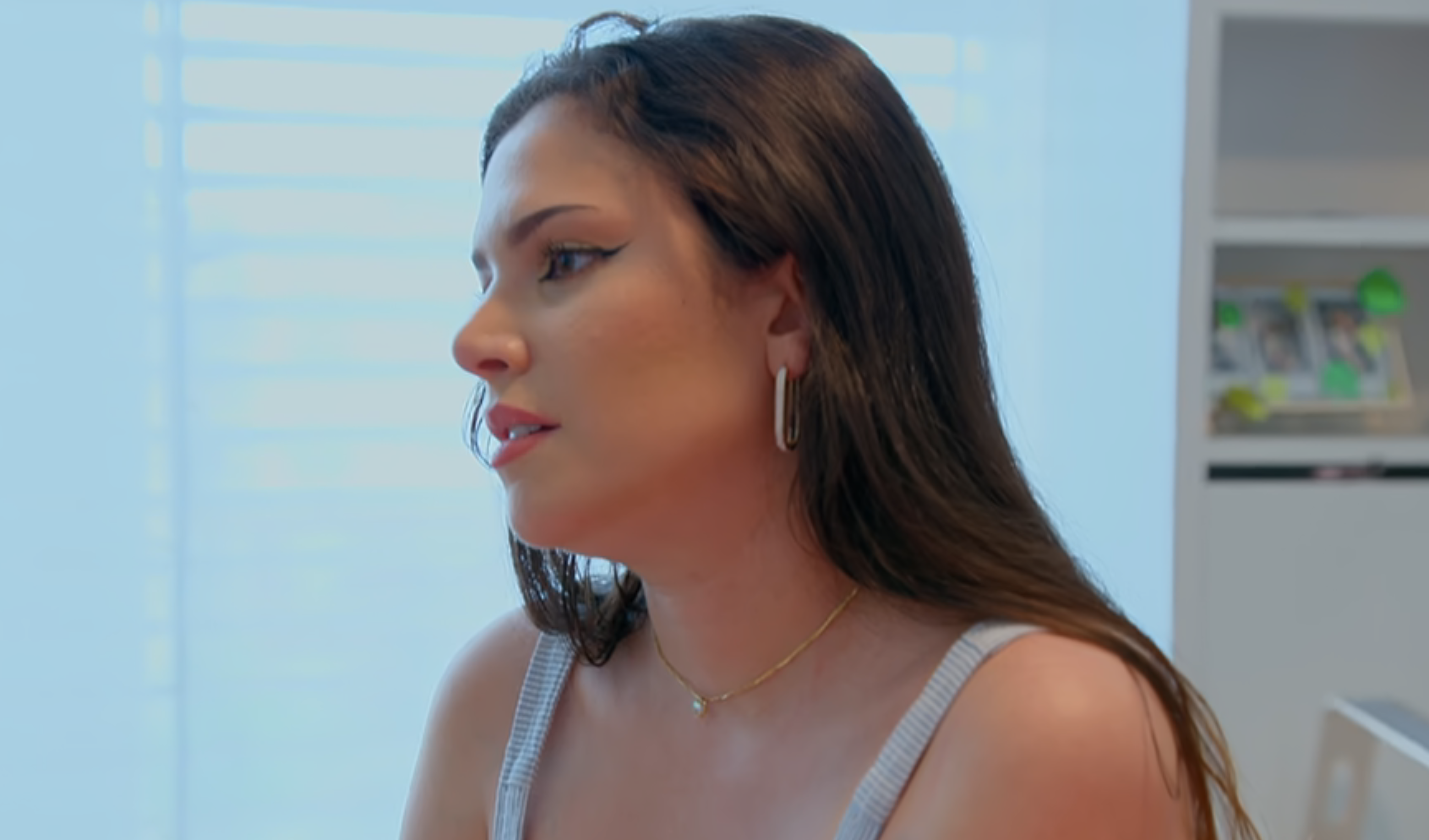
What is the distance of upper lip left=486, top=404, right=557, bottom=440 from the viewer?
93 cm

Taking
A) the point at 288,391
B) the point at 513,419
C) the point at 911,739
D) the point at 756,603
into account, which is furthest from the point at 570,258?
the point at 288,391

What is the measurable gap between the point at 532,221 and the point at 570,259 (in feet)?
0.12

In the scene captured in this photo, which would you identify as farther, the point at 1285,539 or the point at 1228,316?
the point at 1228,316

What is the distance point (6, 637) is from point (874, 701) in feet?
5.36

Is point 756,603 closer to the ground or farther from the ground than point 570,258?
closer to the ground

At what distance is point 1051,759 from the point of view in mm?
849

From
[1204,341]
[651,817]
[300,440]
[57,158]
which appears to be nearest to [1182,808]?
[651,817]

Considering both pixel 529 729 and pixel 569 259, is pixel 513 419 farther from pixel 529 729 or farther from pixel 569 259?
pixel 529 729

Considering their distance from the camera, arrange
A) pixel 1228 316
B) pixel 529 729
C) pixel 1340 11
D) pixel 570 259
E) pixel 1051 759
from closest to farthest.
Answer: pixel 1051 759
pixel 570 259
pixel 529 729
pixel 1340 11
pixel 1228 316

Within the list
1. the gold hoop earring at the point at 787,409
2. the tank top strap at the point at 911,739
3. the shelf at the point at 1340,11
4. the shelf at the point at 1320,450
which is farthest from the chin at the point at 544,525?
the shelf at the point at 1340,11

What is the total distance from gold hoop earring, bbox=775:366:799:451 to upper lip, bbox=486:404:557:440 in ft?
0.53

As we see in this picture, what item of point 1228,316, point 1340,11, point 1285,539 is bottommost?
point 1285,539

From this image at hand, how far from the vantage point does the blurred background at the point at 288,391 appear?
1.99m

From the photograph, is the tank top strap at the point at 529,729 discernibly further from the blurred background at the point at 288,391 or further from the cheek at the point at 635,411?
the blurred background at the point at 288,391
